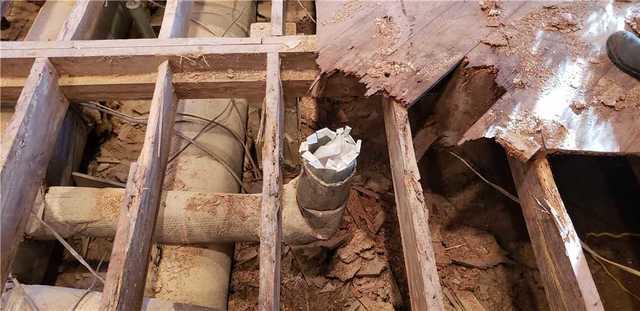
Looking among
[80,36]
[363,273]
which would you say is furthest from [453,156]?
[80,36]

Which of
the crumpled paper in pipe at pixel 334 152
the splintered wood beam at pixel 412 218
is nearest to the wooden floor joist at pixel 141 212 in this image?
the crumpled paper in pipe at pixel 334 152

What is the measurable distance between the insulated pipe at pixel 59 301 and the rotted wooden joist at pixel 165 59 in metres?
0.85

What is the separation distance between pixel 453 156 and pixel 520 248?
664 mm

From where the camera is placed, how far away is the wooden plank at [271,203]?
4.01 ft

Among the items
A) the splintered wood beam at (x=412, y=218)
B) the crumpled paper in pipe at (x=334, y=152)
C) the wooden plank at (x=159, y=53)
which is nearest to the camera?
the splintered wood beam at (x=412, y=218)

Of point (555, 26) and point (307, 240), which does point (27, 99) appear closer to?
point (307, 240)

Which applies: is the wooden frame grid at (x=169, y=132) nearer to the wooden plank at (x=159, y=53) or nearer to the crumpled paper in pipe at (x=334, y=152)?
the wooden plank at (x=159, y=53)

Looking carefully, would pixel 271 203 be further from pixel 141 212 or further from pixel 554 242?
pixel 554 242

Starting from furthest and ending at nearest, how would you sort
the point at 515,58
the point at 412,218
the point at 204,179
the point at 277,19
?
1. the point at 204,179
2. the point at 277,19
3. the point at 515,58
4. the point at 412,218

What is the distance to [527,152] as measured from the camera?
4.63ft

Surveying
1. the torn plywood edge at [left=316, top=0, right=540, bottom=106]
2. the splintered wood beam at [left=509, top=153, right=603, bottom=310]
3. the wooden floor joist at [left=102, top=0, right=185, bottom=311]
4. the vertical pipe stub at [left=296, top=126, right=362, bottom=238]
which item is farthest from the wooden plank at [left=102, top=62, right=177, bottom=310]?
the splintered wood beam at [left=509, top=153, right=603, bottom=310]

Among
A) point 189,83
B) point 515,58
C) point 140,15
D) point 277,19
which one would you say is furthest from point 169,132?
point 515,58

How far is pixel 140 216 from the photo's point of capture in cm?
136

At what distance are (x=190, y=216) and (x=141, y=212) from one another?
0.37m
